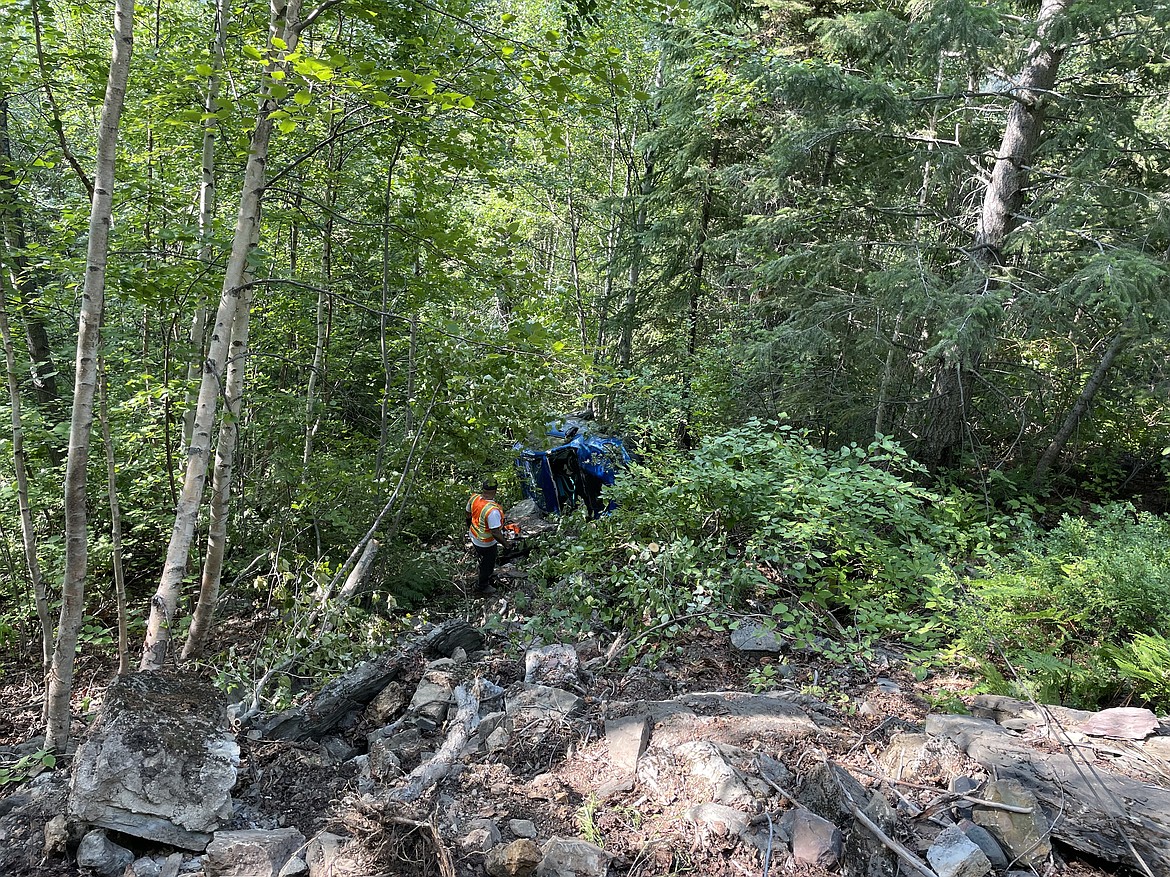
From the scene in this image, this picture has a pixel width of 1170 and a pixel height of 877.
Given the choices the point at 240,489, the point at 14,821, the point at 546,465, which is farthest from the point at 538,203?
the point at 14,821

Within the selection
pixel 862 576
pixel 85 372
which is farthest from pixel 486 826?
pixel 862 576

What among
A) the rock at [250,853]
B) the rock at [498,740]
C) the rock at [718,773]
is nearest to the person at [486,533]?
the rock at [498,740]

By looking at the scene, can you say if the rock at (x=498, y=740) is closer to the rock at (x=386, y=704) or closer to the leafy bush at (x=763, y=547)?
Result: the rock at (x=386, y=704)

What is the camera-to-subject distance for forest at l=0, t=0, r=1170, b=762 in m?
4.31

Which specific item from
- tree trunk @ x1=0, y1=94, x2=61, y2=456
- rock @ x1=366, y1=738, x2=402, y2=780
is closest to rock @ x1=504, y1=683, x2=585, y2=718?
rock @ x1=366, y1=738, x2=402, y2=780

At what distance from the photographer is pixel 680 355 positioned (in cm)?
1285

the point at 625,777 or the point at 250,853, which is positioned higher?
the point at 625,777

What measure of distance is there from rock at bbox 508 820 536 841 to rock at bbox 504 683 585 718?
986 mm

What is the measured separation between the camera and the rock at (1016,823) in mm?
2424

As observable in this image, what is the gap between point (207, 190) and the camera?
5.91 m

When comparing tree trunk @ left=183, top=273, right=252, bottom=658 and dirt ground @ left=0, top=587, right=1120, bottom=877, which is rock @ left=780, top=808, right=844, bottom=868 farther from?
tree trunk @ left=183, top=273, right=252, bottom=658

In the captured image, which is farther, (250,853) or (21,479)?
(21,479)

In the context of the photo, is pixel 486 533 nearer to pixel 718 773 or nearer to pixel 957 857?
pixel 718 773

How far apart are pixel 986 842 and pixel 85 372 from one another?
5189 mm
